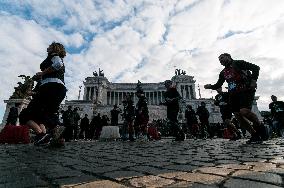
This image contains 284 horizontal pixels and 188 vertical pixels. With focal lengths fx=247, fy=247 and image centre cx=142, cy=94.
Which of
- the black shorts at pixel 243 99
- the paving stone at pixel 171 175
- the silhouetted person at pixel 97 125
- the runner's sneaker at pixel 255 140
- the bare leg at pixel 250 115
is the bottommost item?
the paving stone at pixel 171 175

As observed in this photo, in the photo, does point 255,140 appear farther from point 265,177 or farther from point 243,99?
point 265,177

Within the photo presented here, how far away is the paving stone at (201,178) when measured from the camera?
1.66m

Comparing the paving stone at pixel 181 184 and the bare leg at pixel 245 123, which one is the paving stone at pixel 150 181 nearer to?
the paving stone at pixel 181 184

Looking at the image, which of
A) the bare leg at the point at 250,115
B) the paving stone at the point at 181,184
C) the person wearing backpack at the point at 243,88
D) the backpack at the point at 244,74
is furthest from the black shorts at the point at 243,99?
the paving stone at the point at 181,184

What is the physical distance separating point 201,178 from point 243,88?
14.5 feet

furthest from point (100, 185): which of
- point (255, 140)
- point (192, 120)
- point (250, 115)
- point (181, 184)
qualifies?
point (192, 120)

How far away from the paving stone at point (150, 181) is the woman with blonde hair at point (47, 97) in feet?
11.7

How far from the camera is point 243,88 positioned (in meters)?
5.69

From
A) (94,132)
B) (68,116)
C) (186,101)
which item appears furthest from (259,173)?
(186,101)

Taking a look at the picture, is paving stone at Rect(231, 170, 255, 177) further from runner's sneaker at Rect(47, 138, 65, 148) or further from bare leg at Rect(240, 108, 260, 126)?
runner's sneaker at Rect(47, 138, 65, 148)

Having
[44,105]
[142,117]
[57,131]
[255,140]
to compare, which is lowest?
[255,140]

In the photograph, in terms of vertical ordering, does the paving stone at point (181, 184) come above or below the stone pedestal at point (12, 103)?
below

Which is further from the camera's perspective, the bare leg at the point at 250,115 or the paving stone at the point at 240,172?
the bare leg at the point at 250,115

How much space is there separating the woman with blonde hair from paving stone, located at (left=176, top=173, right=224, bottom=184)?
3.69m
